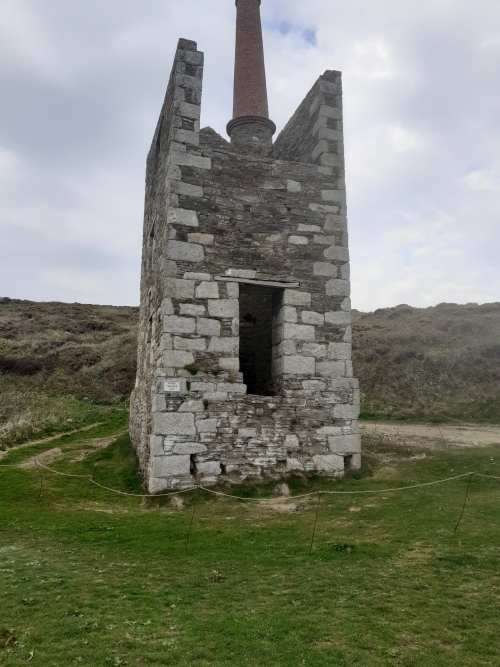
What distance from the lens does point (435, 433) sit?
14.3 metres

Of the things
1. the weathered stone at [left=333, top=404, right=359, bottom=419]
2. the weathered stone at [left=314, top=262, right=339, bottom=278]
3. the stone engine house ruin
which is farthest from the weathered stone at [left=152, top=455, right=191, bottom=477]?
the weathered stone at [left=314, top=262, right=339, bottom=278]

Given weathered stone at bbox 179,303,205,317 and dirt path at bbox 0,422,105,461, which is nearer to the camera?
weathered stone at bbox 179,303,205,317

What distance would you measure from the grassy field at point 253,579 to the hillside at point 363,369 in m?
7.36

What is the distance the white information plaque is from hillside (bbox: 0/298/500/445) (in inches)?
256

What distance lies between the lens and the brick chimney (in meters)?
15.0

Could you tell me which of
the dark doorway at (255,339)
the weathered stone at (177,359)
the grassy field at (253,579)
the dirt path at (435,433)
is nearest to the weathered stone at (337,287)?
the dark doorway at (255,339)

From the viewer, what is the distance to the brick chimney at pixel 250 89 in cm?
1498

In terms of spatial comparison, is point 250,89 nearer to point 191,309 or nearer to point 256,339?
point 256,339

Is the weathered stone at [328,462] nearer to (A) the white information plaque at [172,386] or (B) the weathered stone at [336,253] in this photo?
(A) the white information plaque at [172,386]

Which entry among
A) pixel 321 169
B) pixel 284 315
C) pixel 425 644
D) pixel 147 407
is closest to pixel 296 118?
pixel 321 169

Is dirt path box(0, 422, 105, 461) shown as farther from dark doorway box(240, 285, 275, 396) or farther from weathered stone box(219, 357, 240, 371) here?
weathered stone box(219, 357, 240, 371)

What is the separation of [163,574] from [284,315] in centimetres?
549

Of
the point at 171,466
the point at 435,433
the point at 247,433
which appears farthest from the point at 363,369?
the point at 171,466

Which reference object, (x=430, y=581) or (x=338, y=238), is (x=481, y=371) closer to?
(x=338, y=238)
